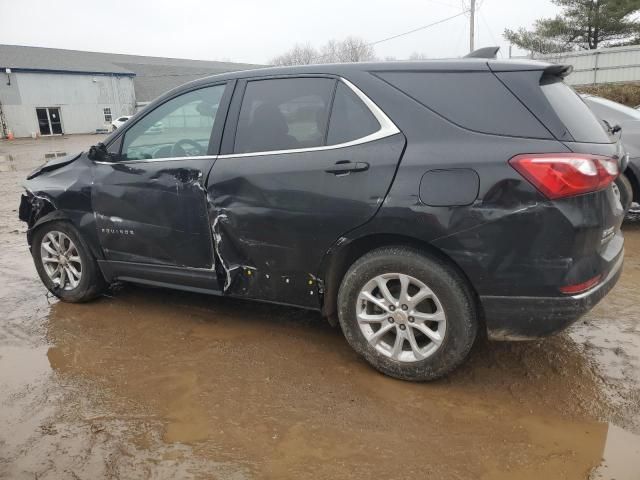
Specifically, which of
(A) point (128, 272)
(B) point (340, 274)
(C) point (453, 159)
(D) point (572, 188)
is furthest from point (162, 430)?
(D) point (572, 188)

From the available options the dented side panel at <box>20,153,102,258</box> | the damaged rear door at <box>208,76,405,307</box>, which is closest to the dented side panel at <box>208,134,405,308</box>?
the damaged rear door at <box>208,76,405,307</box>

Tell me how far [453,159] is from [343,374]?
4.82ft

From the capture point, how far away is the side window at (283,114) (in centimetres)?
319

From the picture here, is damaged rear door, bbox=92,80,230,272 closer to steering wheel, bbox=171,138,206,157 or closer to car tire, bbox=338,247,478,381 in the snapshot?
steering wheel, bbox=171,138,206,157

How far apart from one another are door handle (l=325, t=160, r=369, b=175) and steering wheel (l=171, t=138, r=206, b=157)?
42.5 inches

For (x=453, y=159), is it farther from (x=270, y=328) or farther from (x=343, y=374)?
(x=270, y=328)

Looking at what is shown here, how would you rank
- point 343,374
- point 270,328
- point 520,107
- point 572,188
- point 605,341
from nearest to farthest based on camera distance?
1. point 572,188
2. point 520,107
3. point 343,374
4. point 605,341
5. point 270,328

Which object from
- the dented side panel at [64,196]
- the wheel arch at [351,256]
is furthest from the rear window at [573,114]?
the dented side panel at [64,196]

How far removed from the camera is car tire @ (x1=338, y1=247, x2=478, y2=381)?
110 inches

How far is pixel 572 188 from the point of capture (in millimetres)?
2512

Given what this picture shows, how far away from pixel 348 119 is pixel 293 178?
49cm

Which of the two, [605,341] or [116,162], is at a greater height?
[116,162]

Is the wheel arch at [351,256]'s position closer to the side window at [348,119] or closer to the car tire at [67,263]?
the side window at [348,119]

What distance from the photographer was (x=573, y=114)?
9.11ft
